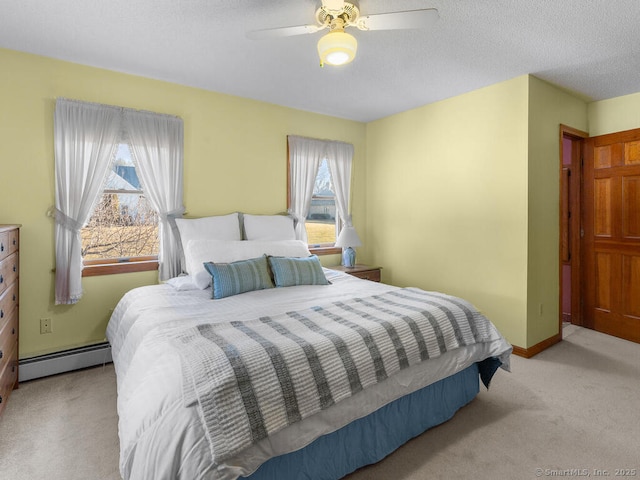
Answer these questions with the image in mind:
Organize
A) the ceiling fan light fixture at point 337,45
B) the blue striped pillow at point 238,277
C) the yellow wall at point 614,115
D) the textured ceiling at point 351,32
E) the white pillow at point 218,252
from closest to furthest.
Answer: the ceiling fan light fixture at point 337,45, the textured ceiling at point 351,32, the blue striped pillow at point 238,277, the white pillow at point 218,252, the yellow wall at point 614,115

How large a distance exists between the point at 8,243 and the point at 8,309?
0.47m

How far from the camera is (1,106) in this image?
270 centimetres

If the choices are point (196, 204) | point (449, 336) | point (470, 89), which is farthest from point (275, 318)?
point (470, 89)

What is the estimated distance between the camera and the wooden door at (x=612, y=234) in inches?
143

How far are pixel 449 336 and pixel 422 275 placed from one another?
83.2 inches

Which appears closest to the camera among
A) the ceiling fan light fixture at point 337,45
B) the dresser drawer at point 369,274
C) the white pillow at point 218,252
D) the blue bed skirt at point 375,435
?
the blue bed skirt at point 375,435

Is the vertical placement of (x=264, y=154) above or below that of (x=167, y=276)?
above

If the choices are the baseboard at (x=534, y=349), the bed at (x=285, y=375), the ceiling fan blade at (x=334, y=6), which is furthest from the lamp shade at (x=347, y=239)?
the ceiling fan blade at (x=334, y=6)

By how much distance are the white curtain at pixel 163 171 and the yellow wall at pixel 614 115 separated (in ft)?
14.5

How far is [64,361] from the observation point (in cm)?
293

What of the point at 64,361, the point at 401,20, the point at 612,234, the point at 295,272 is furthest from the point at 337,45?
the point at 612,234

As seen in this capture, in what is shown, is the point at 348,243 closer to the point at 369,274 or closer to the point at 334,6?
the point at 369,274

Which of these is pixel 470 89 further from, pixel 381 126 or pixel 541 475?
pixel 541 475

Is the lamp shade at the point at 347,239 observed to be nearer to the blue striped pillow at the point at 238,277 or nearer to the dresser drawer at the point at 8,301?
the blue striped pillow at the point at 238,277
